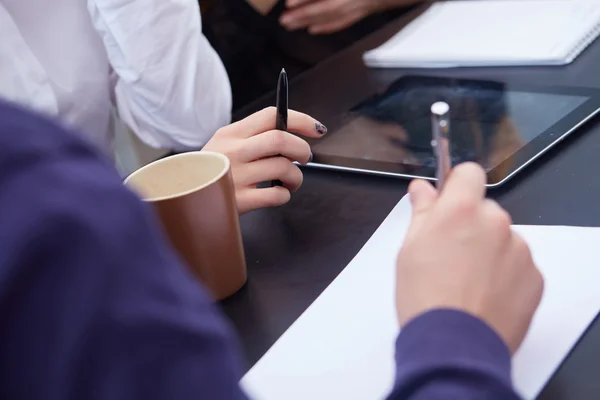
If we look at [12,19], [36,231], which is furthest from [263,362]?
[12,19]

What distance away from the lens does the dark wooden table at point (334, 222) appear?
1.84 feet

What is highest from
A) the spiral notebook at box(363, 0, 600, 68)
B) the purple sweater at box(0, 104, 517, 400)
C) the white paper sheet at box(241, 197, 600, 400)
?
the purple sweater at box(0, 104, 517, 400)

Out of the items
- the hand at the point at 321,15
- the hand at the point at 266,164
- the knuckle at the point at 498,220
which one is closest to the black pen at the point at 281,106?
the hand at the point at 266,164

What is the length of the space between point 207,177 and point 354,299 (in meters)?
0.15

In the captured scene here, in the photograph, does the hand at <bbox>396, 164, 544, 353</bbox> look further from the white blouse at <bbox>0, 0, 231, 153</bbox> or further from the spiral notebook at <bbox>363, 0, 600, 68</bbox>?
the white blouse at <bbox>0, 0, 231, 153</bbox>

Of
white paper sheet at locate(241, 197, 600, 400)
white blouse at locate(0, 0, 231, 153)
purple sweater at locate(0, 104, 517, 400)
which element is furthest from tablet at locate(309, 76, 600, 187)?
purple sweater at locate(0, 104, 517, 400)

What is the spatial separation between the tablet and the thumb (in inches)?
7.4

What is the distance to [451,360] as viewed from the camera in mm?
352

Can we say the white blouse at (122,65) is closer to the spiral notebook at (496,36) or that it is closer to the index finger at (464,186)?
the spiral notebook at (496,36)

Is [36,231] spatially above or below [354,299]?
above

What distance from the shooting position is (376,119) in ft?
2.72

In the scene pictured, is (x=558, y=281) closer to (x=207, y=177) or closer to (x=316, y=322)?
(x=316, y=322)

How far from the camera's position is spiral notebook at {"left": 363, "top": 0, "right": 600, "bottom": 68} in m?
0.93

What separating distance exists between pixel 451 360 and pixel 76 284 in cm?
19
